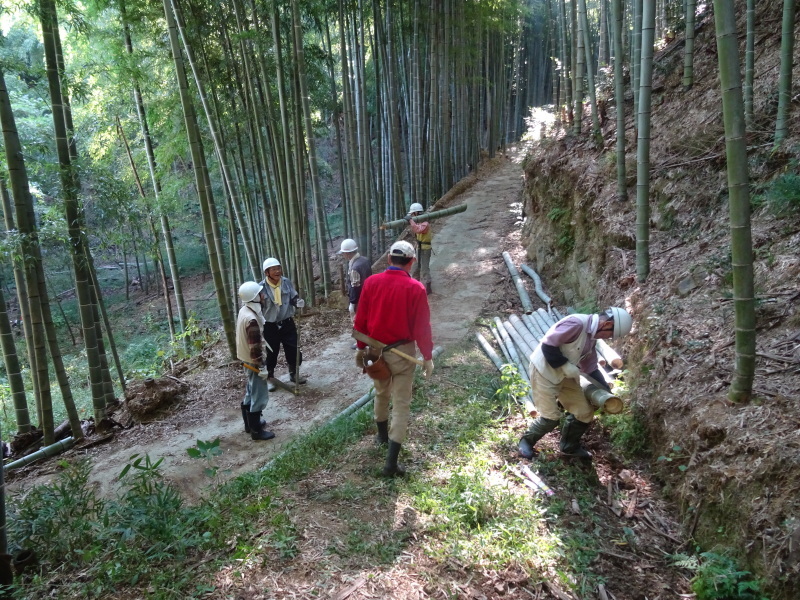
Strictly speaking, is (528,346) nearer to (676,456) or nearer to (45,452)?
(676,456)

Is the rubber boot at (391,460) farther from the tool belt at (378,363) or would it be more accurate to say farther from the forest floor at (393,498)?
the tool belt at (378,363)

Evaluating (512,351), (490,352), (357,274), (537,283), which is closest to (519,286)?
(537,283)

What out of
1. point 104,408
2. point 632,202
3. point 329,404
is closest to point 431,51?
point 632,202

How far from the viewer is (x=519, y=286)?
746cm

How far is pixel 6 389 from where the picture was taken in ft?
26.4

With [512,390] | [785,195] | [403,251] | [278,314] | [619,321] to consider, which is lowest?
[512,390]

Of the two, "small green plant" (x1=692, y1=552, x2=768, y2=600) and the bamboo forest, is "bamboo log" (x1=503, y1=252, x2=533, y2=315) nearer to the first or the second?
the bamboo forest

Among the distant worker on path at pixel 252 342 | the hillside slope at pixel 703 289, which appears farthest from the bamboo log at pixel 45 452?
the hillside slope at pixel 703 289

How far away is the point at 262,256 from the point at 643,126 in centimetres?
832

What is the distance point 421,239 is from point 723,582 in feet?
17.9

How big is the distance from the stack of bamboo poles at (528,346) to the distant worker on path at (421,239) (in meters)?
1.41

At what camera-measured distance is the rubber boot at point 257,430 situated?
4.64 metres

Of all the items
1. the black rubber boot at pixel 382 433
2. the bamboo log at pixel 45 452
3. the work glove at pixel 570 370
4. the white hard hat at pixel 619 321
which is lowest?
the bamboo log at pixel 45 452

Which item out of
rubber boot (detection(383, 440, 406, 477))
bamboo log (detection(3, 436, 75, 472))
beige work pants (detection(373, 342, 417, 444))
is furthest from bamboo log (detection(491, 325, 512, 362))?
bamboo log (detection(3, 436, 75, 472))
